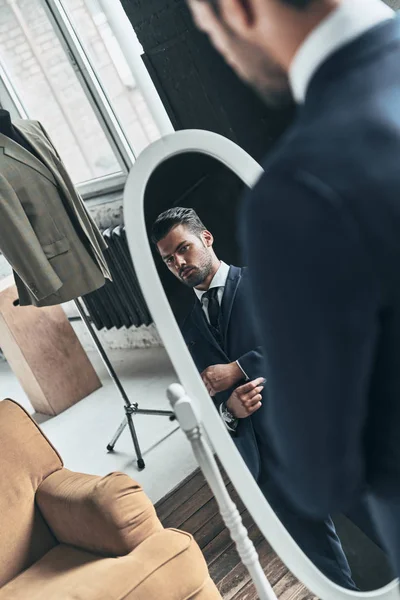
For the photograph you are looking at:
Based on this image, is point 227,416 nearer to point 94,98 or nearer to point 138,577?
point 138,577

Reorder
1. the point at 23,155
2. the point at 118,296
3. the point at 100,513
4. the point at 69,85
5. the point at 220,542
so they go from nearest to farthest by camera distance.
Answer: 1. the point at 100,513
2. the point at 220,542
3. the point at 23,155
4. the point at 118,296
5. the point at 69,85

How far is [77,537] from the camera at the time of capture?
1.98 meters

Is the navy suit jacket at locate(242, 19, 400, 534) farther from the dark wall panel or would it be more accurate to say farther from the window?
the window

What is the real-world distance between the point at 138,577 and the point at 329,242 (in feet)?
4.56

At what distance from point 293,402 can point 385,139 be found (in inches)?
10.4

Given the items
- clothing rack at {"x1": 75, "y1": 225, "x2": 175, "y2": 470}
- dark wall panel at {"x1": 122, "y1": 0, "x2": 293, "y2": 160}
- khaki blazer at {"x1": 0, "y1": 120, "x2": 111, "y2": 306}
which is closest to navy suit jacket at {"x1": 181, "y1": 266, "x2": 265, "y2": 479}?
dark wall panel at {"x1": 122, "y1": 0, "x2": 293, "y2": 160}

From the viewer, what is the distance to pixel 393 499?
2.45 ft

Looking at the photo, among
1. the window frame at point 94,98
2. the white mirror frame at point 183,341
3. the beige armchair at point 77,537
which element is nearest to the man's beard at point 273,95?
the white mirror frame at point 183,341

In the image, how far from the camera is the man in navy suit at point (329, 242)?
1.98ft

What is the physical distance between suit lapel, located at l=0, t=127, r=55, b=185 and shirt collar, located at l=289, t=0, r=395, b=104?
6.64 feet

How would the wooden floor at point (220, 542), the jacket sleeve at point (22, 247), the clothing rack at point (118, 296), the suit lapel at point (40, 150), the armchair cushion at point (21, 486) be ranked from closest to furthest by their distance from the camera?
the armchair cushion at point (21, 486) → the wooden floor at point (220, 542) → the jacket sleeve at point (22, 247) → the suit lapel at point (40, 150) → the clothing rack at point (118, 296)

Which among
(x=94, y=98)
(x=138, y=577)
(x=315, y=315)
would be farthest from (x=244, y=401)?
(x=94, y=98)

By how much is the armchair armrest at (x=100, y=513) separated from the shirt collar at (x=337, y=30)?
4.71ft

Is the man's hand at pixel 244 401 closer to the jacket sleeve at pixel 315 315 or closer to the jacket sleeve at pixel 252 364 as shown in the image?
the jacket sleeve at pixel 252 364
